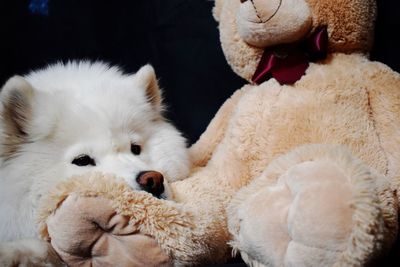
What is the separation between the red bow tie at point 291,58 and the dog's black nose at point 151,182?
1.34ft

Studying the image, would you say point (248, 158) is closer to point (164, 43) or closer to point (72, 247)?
point (72, 247)

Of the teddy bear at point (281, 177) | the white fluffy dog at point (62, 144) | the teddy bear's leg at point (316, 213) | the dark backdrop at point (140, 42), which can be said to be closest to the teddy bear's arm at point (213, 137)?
the teddy bear at point (281, 177)

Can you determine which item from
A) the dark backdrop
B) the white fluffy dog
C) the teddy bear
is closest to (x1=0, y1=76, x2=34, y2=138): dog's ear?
the white fluffy dog

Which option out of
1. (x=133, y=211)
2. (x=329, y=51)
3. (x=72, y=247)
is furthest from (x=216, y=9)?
(x=72, y=247)

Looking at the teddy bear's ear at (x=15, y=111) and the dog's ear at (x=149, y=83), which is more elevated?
the teddy bear's ear at (x=15, y=111)

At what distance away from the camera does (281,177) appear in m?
1.01

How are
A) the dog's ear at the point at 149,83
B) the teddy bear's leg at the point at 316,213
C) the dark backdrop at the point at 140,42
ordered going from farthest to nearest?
the dark backdrop at the point at 140,42
the dog's ear at the point at 149,83
the teddy bear's leg at the point at 316,213

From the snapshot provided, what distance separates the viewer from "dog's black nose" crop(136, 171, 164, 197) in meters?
1.13

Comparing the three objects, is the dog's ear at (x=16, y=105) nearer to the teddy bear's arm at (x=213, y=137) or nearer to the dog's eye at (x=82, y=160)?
the dog's eye at (x=82, y=160)

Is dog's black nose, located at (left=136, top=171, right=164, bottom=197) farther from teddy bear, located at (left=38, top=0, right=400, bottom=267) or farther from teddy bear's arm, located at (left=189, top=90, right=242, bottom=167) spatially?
teddy bear's arm, located at (left=189, top=90, right=242, bottom=167)

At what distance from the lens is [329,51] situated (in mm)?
1322

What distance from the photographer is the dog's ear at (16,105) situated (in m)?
1.20

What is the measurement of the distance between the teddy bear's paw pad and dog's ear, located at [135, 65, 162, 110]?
0.57 meters

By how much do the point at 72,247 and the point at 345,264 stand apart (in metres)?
0.53
